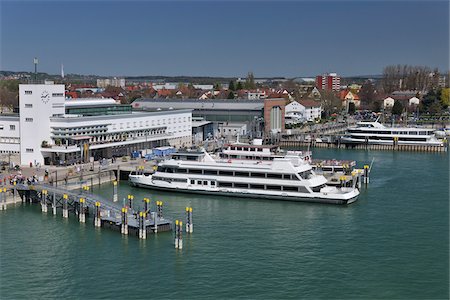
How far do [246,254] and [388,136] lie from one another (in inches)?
954

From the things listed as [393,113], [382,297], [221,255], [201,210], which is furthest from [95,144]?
[393,113]

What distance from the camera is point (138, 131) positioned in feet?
100

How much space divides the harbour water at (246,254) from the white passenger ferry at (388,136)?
52.7 feet

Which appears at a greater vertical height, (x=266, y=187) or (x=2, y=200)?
(x=266, y=187)

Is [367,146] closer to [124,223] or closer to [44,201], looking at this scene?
[44,201]

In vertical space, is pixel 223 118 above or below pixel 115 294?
above

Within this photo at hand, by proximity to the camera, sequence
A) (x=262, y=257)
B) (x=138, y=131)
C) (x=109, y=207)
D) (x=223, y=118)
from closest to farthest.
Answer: (x=262, y=257)
(x=109, y=207)
(x=138, y=131)
(x=223, y=118)

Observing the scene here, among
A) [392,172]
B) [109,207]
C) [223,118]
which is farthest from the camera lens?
[223,118]

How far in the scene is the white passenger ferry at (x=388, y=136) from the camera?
117ft

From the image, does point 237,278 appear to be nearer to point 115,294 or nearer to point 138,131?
point 115,294

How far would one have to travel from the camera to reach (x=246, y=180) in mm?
20656

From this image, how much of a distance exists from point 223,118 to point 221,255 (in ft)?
85.3

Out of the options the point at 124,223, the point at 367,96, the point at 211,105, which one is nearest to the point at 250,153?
the point at 124,223

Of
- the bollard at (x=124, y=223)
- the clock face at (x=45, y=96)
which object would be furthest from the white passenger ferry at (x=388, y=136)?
the bollard at (x=124, y=223)
